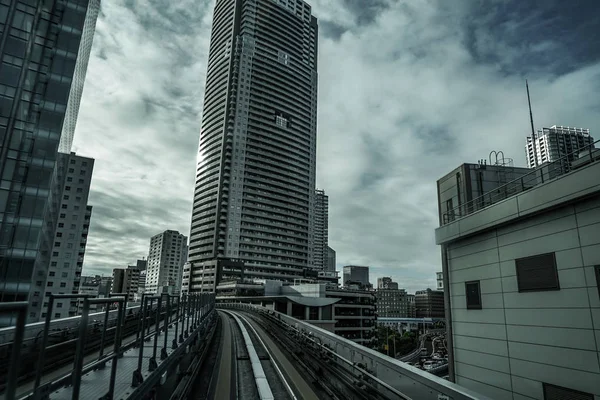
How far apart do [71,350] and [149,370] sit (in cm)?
367

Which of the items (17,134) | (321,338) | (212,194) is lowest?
(321,338)

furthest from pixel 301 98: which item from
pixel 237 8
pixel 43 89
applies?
pixel 43 89

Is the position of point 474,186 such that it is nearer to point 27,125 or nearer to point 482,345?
point 482,345

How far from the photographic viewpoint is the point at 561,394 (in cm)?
973

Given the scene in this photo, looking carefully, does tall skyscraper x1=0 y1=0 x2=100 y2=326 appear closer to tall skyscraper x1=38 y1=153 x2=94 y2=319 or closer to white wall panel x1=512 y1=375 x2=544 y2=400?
tall skyscraper x1=38 y1=153 x2=94 y2=319

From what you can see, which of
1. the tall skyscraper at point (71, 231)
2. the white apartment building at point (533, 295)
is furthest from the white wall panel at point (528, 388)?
the tall skyscraper at point (71, 231)

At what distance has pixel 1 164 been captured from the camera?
35.0 metres


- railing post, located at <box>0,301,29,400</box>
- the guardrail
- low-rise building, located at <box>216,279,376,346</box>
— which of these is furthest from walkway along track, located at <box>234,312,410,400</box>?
low-rise building, located at <box>216,279,376,346</box>

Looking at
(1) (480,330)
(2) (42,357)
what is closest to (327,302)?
(1) (480,330)

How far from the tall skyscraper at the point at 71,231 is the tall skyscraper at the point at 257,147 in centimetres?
4692

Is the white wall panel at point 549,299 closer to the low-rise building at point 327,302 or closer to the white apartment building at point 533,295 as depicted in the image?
the white apartment building at point 533,295

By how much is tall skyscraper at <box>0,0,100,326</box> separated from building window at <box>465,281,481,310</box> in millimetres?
42086

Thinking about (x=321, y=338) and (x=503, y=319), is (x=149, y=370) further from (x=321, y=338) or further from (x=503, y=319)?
(x=503, y=319)

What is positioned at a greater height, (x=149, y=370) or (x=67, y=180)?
(x=67, y=180)
